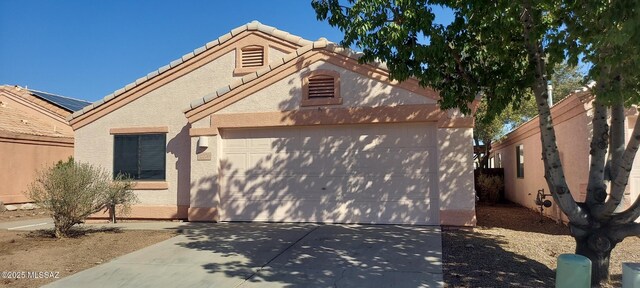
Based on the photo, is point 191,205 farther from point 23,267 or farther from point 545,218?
point 545,218

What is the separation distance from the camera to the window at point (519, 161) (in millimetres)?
15188

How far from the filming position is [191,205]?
1131cm

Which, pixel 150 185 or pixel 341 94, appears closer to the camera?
pixel 341 94

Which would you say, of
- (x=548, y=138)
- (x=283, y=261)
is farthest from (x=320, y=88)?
(x=548, y=138)

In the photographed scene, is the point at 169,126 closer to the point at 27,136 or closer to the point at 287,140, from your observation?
the point at 287,140

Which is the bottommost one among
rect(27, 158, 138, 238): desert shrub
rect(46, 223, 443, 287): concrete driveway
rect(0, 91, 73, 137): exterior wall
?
rect(46, 223, 443, 287): concrete driveway

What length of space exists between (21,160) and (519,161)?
1794 centimetres

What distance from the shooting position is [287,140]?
10891mm

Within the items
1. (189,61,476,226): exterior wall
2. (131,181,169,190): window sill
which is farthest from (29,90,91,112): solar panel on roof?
(189,61,476,226): exterior wall

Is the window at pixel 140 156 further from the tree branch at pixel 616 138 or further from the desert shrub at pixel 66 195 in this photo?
the tree branch at pixel 616 138

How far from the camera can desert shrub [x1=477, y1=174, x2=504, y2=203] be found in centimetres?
1647

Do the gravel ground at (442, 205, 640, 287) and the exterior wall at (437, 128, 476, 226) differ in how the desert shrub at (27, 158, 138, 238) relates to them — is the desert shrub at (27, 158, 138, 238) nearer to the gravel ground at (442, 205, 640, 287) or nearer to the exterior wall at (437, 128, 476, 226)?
the gravel ground at (442, 205, 640, 287)

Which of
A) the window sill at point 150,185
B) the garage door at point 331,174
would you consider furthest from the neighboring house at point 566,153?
the window sill at point 150,185

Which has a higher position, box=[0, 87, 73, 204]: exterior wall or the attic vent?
the attic vent
